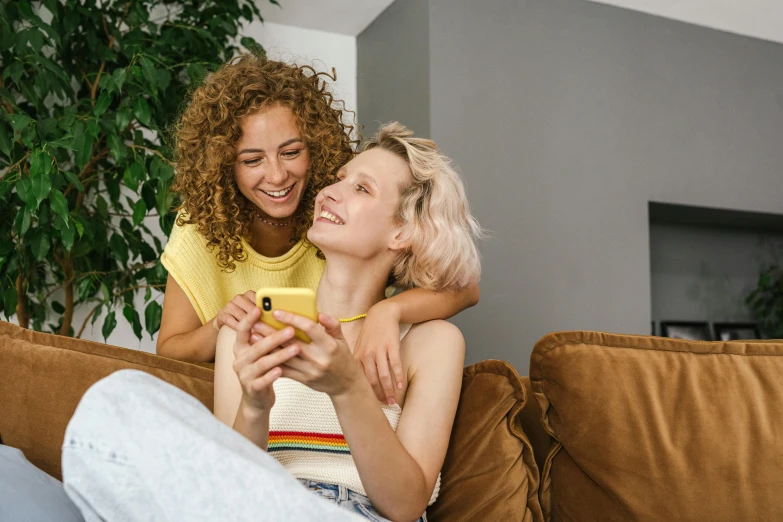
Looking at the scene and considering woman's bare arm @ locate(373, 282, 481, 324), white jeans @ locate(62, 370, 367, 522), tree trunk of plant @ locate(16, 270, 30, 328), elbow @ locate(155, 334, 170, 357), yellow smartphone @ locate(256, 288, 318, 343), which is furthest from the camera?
tree trunk of plant @ locate(16, 270, 30, 328)

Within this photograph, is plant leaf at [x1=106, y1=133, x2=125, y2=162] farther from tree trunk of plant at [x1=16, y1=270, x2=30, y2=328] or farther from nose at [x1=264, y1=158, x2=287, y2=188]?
nose at [x1=264, y1=158, x2=287, y2=188]

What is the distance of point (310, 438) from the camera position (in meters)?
1.24

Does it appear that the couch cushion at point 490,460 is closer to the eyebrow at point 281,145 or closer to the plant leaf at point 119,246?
the eyebrow at point 281,145

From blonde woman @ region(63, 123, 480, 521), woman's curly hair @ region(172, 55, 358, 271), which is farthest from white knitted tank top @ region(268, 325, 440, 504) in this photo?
woman's curly hair @ region(172, 55, 358, 271)

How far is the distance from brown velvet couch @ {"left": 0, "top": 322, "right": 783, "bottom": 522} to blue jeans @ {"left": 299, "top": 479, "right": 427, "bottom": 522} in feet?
0.78

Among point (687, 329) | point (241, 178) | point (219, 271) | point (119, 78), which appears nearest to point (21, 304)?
point (119, 78)

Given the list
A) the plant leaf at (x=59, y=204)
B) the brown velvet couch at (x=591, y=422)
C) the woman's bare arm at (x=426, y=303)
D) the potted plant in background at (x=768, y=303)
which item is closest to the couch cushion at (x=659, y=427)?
the brown velvet couch at (x=591, y=422)

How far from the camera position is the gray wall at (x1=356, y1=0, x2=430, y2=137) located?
312 centimetres

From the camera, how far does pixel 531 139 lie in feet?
10.7

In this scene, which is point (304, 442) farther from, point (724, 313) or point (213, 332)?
point (724, 313)

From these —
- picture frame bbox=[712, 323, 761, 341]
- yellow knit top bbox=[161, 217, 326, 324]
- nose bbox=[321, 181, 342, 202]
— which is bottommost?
picture frame bbox=[712, 323, 761, 341]

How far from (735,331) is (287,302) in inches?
156

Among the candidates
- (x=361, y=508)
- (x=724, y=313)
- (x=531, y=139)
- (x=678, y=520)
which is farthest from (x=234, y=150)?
(x=724, y=313)

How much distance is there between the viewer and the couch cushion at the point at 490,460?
4.27 ft
